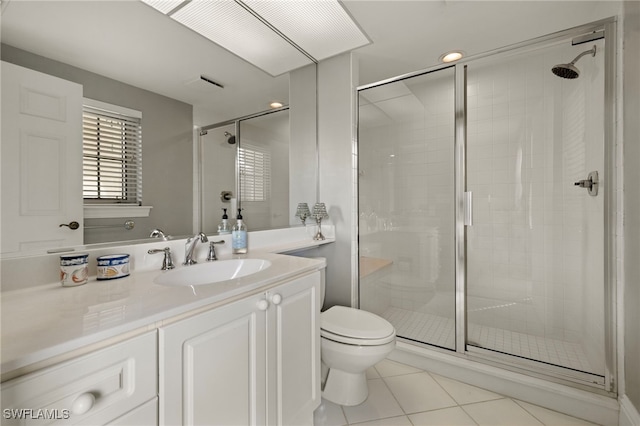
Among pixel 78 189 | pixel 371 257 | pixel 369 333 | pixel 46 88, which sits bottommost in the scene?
pixel 369 333

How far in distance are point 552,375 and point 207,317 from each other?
1.87m

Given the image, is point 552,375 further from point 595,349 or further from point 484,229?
point 484,229

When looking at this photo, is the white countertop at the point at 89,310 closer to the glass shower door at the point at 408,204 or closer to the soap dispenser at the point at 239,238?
the soap dispenser at the point at 239,238

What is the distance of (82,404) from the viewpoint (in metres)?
0.53

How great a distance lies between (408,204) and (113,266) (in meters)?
2.19

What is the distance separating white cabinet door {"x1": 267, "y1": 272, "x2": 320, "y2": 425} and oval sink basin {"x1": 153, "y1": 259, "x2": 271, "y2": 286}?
0.23 metres

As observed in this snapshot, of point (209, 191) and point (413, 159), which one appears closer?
point (209, 191)

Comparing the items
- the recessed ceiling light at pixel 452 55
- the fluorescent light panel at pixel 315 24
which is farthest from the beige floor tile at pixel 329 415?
the recessed ceiling light at pixel 452 55

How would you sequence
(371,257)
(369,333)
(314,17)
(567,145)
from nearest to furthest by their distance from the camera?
(369,333), (314,17), (567,145), (371,257)

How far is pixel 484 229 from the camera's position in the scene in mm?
2334

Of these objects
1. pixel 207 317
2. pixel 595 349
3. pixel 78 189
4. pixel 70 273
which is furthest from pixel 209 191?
pixel 595 349

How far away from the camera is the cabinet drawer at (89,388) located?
1.57ft

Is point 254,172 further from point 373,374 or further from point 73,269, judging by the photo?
point 373,374

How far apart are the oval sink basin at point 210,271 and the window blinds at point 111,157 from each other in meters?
0.35
